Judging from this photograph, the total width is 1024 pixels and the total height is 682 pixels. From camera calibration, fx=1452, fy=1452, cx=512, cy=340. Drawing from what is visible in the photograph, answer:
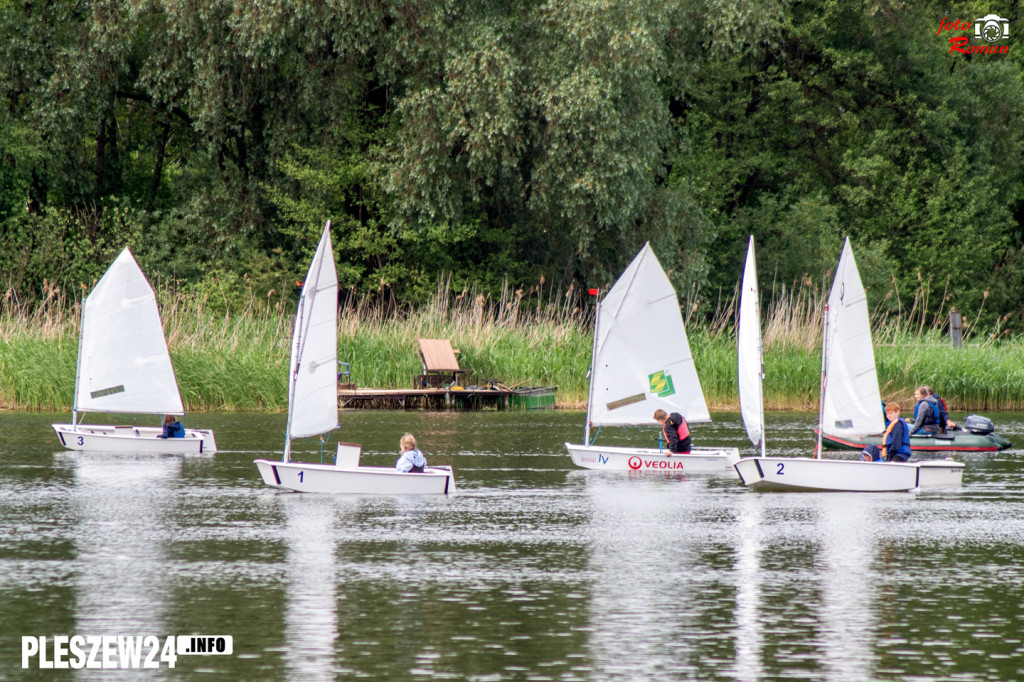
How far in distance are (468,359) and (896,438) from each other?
21.4 m

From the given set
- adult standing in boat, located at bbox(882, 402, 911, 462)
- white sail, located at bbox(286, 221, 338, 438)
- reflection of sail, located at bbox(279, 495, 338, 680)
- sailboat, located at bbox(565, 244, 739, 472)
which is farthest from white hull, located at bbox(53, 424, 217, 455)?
adult standing in boat, located at bbox(882, 402, 911, 462)

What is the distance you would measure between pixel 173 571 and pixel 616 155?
109 feet

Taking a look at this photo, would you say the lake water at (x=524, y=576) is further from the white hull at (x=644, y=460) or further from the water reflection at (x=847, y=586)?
the white hull at (x=644, y=460)

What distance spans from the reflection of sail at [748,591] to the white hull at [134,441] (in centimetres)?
1220

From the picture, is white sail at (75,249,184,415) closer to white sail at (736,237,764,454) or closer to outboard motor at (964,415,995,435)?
white sail at (736,237,764,454)

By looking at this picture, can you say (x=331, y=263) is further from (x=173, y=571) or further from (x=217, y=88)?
(x=217, y=88)

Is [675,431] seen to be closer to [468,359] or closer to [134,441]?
[134,441]

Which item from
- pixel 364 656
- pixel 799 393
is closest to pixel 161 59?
pixel 799 393

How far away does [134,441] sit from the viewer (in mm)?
30594

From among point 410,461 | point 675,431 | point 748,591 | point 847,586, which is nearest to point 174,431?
point 410,461

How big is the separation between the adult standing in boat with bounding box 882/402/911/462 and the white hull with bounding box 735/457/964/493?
1.43 feet

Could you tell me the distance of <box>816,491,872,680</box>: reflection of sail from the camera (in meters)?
12.1

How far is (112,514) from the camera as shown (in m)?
20.8

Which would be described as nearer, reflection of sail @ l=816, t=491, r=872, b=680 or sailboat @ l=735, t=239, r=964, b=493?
reflection of sail @ l=816, t=491, r=872, b=680
